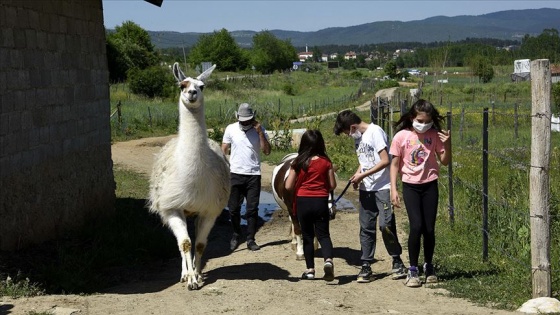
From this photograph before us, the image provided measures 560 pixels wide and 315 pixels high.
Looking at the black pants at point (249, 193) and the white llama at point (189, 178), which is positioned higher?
the white llama at point (189, 178)

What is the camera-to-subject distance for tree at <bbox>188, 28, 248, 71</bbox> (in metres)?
103

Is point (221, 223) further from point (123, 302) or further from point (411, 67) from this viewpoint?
point (411, 67)

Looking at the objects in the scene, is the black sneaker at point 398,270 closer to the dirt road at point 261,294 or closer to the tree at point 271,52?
the dirt road at point 261,294

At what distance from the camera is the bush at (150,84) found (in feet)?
157

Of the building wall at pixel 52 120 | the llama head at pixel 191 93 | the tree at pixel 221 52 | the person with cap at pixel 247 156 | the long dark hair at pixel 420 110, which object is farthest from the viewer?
the tree at pixel 221 52

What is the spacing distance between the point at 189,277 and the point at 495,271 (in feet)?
10.2

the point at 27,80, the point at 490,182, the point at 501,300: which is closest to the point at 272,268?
the point at 501,300

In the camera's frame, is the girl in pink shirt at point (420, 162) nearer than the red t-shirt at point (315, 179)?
Yes

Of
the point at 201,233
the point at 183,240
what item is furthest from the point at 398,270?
the point at 183,240

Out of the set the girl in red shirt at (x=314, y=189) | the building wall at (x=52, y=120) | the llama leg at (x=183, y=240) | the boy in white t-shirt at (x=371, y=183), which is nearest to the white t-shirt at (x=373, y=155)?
the boy in white t-shirt at (x=371, y=183)

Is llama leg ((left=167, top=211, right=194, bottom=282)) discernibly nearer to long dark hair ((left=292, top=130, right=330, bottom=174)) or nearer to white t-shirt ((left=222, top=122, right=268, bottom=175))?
long dark hair ((left=292, top=130, right=330, bottom=174))

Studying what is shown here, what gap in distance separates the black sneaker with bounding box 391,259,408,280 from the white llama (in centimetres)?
196

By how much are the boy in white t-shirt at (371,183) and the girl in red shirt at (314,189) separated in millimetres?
269

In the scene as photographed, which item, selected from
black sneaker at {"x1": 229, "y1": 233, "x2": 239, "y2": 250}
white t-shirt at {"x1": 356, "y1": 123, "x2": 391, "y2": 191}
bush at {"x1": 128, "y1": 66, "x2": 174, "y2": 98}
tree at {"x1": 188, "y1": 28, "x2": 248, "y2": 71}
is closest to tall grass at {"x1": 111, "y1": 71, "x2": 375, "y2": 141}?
bush at {"x1": 128, "y1": 66, "x2": 174, "y2": 98}
